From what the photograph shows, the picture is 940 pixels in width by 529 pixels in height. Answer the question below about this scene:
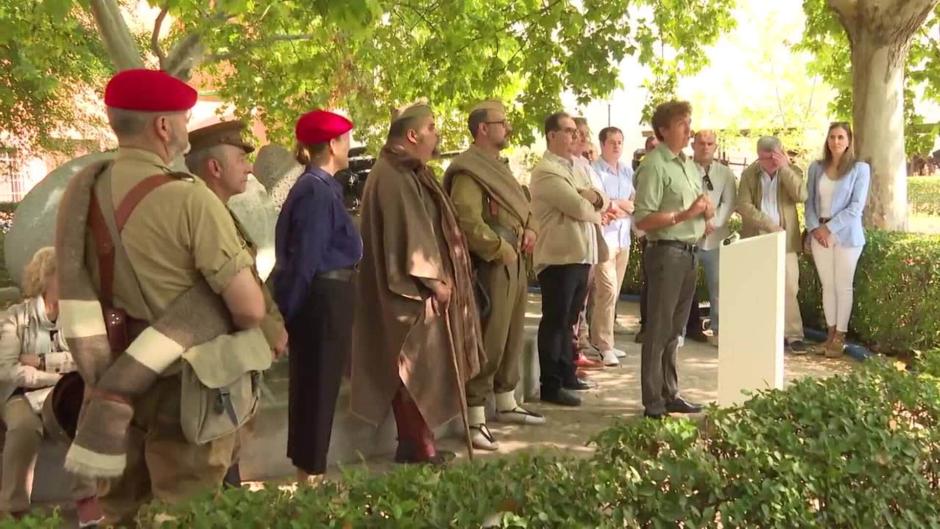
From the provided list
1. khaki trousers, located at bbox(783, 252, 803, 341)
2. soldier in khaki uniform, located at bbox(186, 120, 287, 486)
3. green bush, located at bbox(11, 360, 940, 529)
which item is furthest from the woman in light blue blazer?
soldier in khaki uniform, located at bbox(186, 120, 287, 486)

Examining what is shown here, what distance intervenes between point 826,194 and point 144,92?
→ 722 centimetres

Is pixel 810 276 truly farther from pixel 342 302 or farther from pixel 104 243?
pixel 104 243

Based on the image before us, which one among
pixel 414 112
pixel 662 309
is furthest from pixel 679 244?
pixel 414 112

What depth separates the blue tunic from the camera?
4383 millimetres

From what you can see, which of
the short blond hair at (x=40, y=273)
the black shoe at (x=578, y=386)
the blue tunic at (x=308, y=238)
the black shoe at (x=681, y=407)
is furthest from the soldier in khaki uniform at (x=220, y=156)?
the black shoe at (x=578, y=386)

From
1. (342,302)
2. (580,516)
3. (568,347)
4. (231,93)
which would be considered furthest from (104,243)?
(231,93)

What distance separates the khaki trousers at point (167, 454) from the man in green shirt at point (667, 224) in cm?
359

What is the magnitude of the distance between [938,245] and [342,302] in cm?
621

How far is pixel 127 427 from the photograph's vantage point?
2711 mm

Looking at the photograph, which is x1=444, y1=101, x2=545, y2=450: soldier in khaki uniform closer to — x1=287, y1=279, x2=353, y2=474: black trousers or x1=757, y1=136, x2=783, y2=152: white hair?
x1=287, y1=279, x2=353, y2=474: black trousers

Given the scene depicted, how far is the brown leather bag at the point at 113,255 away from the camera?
268 cm

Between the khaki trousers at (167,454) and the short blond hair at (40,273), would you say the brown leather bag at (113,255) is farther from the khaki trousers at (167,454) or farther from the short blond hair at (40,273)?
the short blond hair at (40,273)

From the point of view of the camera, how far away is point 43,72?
1312 cm

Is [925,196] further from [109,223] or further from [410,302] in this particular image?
[109,223]
